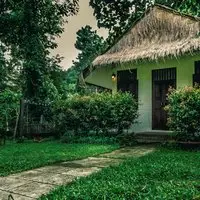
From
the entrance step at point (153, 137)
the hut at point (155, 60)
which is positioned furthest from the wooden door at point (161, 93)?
the entrance step at point (153, 137)

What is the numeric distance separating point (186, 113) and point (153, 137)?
2454mm

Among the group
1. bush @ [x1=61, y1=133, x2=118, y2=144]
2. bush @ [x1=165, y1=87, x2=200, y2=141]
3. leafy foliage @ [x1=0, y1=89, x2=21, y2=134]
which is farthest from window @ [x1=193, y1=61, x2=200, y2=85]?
leafy foliage @ [x1=0, y1=89, x2=21, y2=134]

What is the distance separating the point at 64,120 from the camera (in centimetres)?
1257

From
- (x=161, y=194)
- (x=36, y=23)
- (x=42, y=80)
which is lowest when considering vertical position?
(x=161, y=194)

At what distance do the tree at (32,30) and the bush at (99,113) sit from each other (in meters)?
3.51

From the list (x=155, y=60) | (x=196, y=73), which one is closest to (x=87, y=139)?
(x=155, y=60)

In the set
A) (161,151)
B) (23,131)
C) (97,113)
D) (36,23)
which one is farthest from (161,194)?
(36,23)

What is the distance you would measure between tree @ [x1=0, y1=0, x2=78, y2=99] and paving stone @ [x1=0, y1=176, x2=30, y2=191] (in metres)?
9.63

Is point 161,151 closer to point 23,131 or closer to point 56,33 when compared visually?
point 23,131

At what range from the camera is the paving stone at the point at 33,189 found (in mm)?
4812

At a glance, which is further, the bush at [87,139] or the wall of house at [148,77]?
the wall of house at [148,77]

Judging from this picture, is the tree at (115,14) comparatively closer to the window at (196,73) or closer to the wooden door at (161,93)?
the wooden door at (161,93)

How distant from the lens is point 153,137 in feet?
37.8

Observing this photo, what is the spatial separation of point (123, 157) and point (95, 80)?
25.8 feet
